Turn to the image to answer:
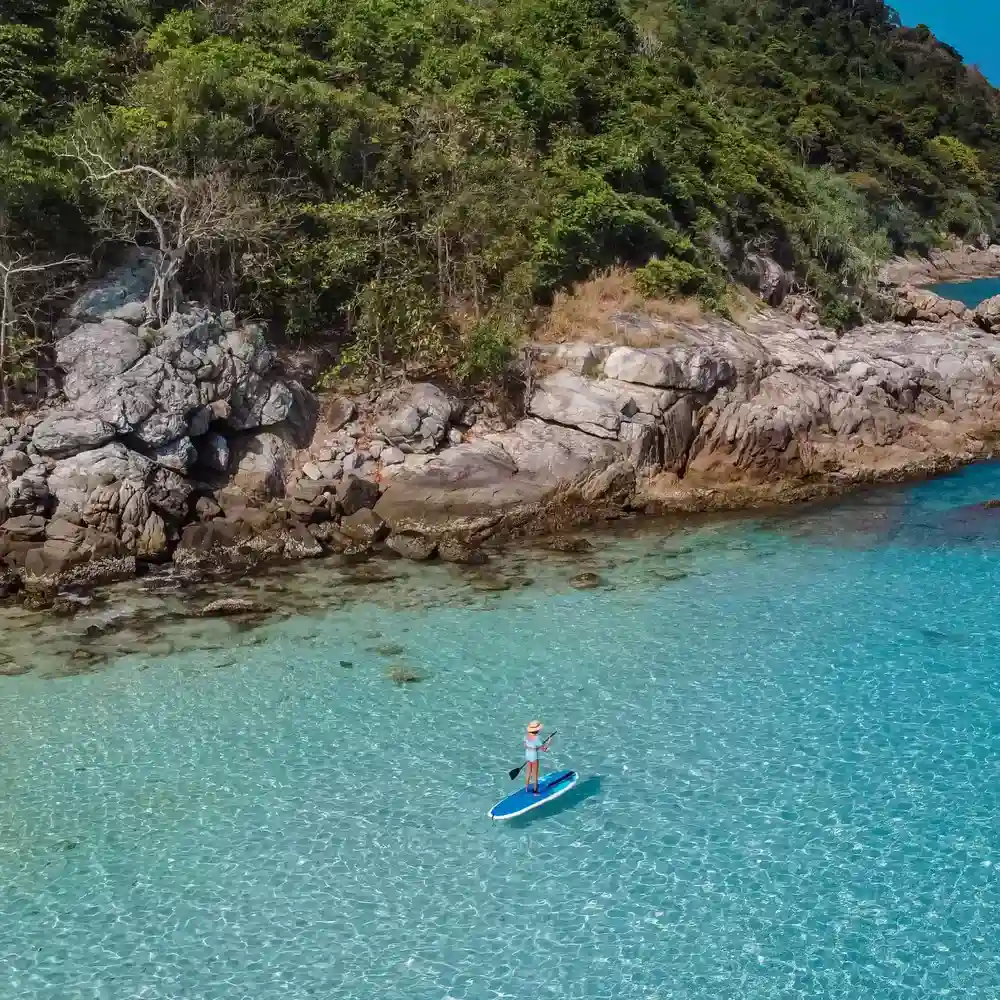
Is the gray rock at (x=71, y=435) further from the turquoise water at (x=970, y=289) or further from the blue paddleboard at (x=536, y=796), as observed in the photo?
the turquoise water at (x=970, y=289)

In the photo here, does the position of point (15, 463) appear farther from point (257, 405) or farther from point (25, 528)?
point (257, 405)

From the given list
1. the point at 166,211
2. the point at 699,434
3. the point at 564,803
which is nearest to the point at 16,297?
the point at 166,211

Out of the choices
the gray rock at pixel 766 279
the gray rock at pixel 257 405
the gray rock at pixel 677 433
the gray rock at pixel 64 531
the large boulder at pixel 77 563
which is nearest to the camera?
the large boulder at pixel 77 563

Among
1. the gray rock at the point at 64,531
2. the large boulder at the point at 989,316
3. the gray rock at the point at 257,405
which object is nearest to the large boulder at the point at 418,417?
the gray rock at the point at 257,405

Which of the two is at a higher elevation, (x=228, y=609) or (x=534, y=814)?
(x=228, y=609)

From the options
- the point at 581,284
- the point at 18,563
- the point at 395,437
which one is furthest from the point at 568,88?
the point at 18,563

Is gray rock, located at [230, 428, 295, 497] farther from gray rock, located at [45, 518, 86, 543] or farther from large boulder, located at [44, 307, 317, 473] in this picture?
gray rock, located at [45, 518, 86, 543]
